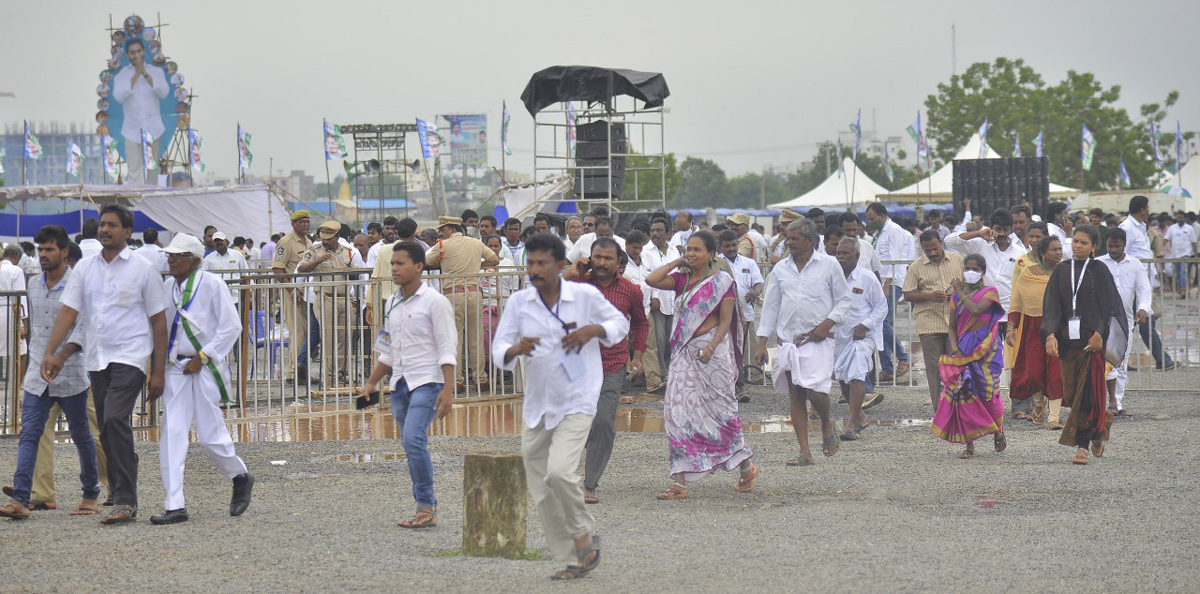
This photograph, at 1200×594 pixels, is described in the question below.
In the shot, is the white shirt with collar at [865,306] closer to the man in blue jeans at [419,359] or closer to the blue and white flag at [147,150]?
the man in blue jeans at [419,359]

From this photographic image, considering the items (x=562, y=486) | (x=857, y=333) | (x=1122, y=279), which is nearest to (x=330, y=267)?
(x=857, y=333)

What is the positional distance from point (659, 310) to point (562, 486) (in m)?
7.29

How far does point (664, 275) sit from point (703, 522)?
1.64m

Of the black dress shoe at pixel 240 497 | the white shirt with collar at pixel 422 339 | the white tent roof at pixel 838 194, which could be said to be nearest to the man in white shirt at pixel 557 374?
the white shirt with collar at pixel 422 339

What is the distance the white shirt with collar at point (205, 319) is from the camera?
308 inches

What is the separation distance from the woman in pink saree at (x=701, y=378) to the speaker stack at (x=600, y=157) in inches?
488

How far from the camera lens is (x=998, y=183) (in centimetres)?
2439

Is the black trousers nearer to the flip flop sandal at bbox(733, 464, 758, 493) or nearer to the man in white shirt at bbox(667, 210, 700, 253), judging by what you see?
the flip flop sandal at bbox(733, 464, 758, 493)

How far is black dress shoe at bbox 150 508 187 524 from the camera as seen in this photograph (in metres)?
7.69

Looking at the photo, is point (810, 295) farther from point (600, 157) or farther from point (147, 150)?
point (147, 150)

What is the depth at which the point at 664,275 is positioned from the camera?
8617mm

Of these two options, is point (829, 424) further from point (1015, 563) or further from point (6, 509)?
point (6, 509)

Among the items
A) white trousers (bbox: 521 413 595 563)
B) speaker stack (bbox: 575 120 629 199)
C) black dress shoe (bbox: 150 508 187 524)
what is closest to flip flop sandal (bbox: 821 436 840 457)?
white trousers (bbox: 521 413 595 563)

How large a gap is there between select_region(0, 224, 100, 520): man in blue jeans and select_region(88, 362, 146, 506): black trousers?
40 centimetres
